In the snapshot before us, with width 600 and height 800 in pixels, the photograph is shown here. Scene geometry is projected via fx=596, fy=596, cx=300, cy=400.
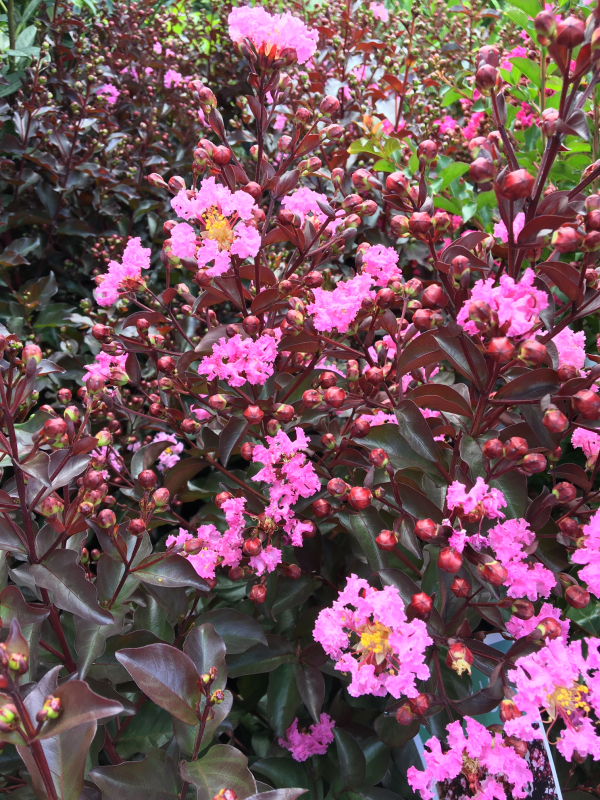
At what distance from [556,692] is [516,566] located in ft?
0.52

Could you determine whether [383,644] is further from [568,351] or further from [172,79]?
[172,79]

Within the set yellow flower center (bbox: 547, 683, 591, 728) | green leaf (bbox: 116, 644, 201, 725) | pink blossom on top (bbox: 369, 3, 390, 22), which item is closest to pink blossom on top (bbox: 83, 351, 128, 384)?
green leaf (bbox: 116, 644, 201, 725)

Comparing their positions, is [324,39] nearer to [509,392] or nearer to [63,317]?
[63,317]

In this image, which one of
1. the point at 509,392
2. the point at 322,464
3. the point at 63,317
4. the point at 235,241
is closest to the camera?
the point at 509,392

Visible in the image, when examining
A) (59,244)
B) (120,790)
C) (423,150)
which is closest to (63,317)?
(59,244)

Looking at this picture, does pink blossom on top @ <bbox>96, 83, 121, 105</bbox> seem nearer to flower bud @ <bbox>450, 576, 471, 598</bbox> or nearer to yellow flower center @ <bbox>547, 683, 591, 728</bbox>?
flower bud @ <bbox>450, 576, 471, 598</bbox>

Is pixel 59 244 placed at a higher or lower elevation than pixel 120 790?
higher

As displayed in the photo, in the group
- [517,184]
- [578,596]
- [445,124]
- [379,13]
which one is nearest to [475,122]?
[445,124]

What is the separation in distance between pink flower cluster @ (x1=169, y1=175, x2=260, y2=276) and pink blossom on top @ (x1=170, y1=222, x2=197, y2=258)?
23mm

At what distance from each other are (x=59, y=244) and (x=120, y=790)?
1.79m

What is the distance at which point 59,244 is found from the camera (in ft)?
6.77

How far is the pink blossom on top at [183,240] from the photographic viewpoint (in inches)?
41.2

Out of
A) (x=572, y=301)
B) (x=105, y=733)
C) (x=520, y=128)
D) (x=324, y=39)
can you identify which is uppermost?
(x=324, y=39)

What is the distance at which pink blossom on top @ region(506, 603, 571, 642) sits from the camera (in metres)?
0.81
